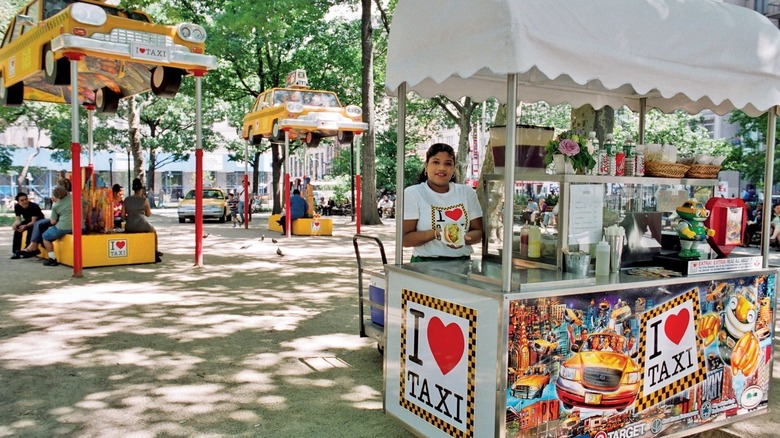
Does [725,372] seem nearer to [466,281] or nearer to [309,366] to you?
[466,281]

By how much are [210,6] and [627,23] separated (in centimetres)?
2270

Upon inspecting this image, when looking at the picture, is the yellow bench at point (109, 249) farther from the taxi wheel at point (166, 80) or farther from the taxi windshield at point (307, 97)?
the taxi windshield at point (307, 97)

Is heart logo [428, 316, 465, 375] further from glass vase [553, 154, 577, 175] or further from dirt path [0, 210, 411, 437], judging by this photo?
glass vase [553, 154, 577, 175]

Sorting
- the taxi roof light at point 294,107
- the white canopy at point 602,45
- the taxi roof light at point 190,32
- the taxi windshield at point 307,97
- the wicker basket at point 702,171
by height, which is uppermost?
the taxi windshield at point 307,97

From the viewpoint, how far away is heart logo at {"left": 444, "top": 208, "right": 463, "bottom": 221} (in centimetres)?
446

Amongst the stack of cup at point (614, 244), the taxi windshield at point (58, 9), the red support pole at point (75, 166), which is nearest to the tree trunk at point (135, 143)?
the taxi windshield at point (58, 9)

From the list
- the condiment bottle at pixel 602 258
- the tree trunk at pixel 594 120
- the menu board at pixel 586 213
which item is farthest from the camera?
the tree trunk at pixel 594 120

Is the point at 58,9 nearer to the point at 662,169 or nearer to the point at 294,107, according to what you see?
the point at 294,107

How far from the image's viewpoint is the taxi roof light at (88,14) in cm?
912

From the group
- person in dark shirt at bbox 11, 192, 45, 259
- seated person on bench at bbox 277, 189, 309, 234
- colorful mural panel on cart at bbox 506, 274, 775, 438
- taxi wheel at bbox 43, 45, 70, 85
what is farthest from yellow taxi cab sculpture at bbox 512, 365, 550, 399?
seated person on bench at bbox 277, 189, 309, 234

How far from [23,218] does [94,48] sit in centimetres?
461

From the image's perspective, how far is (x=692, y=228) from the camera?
13.3 ft

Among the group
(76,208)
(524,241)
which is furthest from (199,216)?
(524,241)

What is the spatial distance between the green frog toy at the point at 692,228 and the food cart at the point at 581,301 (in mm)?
164
